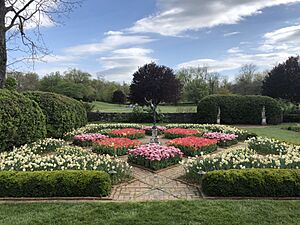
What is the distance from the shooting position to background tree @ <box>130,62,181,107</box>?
23.9m

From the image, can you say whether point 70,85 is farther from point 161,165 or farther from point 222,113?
point 161,165

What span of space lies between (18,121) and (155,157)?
13.9 feet

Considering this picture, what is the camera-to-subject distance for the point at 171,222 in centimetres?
360

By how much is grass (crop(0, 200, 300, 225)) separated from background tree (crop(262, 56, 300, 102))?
25.3m

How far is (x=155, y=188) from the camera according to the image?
5195mm

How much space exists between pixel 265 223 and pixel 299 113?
19739mm

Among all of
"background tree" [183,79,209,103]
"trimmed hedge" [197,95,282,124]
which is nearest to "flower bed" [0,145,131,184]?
"trimmed hedge" [197,95,282,124]

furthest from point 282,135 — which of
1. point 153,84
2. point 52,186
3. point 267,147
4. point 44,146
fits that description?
point 153,84

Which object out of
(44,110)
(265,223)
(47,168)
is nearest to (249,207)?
(265,223)

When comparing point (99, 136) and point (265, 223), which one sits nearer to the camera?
point (265, 223)

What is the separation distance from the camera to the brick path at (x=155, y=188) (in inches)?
187

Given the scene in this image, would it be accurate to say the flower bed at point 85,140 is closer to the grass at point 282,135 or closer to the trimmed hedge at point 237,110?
the grass at point 282,135

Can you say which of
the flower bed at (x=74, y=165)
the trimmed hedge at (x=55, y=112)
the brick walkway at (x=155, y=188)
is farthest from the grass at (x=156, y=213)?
the trimmed hedge at (x=55, y=112)

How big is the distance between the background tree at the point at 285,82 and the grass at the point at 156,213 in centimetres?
2526
